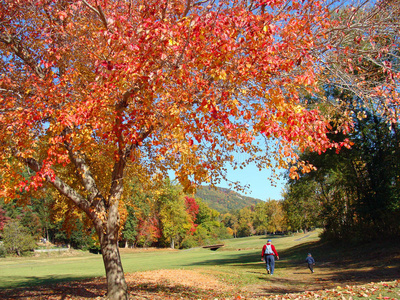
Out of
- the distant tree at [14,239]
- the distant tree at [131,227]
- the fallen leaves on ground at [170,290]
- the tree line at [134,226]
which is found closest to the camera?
the fallen leaves on ground at [170,290]

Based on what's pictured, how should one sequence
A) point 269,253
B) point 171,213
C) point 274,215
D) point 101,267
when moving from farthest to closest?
1. point 274,215
2. point 171,213
3. point 101,267
4. point 269,253

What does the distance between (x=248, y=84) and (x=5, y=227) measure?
143 ft

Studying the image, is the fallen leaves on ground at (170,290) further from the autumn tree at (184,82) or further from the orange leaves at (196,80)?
the orange leaves at (196,80)

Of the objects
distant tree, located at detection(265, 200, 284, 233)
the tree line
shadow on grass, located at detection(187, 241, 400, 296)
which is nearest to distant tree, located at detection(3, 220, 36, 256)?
the tree line

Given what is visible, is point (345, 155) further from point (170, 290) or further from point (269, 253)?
point (170, 290)

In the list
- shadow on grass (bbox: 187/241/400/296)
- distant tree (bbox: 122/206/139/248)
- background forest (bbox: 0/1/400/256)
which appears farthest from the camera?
distant tree (bbox: 122/206/139/248)

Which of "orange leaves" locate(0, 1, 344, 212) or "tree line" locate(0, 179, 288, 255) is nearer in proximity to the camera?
"orange leaves" locate(0, 1, 344, 212)

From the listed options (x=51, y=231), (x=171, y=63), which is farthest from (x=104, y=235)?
(x=51, y=231)

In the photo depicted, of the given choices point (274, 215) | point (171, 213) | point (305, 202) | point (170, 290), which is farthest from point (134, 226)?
point (170, 290)

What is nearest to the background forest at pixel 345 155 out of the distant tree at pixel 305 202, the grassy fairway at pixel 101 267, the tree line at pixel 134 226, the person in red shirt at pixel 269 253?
the distant tree at pixel 305 202

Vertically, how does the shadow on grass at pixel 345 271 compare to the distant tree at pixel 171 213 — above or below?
below

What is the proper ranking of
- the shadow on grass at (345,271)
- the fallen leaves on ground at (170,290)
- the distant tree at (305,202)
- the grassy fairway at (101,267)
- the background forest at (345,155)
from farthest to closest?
the distant tree at (305,202) < the grassy fairway at (101,267) < the shadow on grass at (345,271) < the fallen leaves on ground at (170,290) < the background forest at (345,155)

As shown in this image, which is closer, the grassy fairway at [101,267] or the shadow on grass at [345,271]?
the shadow on grass at [345,271]

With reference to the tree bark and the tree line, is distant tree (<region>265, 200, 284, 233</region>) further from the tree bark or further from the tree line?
the tree bark
